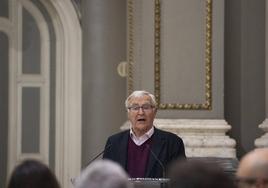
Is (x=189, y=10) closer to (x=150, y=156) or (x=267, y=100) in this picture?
(x=267, y=100)

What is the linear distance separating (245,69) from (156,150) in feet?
6.44

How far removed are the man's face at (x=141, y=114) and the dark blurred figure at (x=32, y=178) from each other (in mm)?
2695

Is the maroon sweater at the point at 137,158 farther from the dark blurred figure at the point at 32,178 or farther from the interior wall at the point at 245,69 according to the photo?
the dark blurred figure at the point at 32,178

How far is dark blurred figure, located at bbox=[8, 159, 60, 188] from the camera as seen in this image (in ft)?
10.3

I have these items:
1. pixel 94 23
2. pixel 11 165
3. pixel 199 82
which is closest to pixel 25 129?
pixel 11 165

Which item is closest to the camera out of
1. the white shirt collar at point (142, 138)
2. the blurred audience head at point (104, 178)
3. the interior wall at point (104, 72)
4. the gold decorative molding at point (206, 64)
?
the blurred audience head at point (104, 178)

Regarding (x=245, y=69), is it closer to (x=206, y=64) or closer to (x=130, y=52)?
(x=206, y=64)

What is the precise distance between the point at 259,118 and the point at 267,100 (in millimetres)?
274

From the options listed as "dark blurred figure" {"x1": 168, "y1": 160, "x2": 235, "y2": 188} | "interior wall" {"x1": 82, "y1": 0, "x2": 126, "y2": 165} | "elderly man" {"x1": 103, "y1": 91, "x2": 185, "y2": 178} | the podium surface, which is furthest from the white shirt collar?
"dark blurred figure" {"x1": 168, "y1": 160, "x2": 235, "y2": 188}

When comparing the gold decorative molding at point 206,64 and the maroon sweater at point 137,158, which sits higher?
the gold decorative molding at point 206,64

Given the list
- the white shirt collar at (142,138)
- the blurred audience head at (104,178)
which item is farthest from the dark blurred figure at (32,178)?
the white shirt collar at (142,138)

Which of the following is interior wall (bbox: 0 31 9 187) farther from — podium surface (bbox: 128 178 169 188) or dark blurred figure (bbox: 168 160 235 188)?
dark blurred figure (bbox: 168 160 235 188)

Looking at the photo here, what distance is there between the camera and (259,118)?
7.51 meters

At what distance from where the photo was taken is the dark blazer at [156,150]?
573 cm
